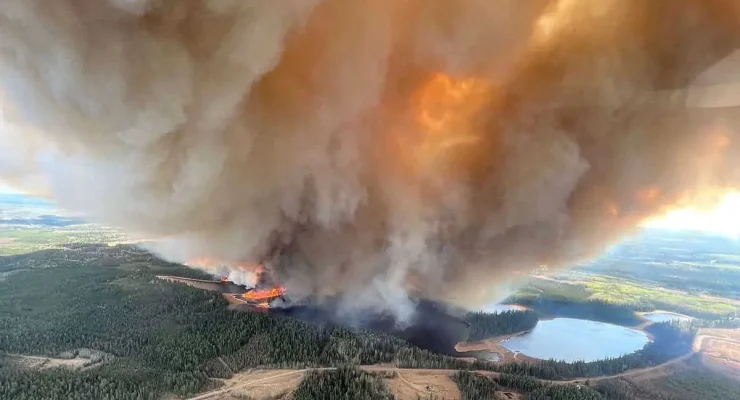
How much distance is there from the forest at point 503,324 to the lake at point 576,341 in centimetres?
21

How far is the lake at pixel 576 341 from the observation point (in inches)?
336

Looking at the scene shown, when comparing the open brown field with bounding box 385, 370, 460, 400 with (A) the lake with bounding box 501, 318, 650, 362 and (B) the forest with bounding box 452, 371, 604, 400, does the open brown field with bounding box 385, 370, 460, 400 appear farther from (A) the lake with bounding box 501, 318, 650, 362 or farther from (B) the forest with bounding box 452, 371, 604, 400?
(A) the lake with bounding box 501, 318, 650, 362

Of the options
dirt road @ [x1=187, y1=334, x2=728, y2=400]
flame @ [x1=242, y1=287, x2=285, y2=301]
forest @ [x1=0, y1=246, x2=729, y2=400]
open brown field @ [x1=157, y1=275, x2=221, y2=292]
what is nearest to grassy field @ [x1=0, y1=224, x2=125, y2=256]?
forest @ [x1=0, y1=246, x2=729, y2=400]

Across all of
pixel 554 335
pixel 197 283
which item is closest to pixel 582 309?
pixel 554 335

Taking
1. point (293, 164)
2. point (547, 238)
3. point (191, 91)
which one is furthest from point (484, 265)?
point (191, 91)

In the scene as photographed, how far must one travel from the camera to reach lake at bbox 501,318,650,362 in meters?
8.55

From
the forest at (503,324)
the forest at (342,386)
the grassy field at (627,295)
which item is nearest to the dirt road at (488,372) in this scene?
the forest at (342,386)

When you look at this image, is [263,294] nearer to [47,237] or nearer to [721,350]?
[47,237]

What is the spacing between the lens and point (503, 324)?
10273 mm

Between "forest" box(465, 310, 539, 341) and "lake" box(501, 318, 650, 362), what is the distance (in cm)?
21

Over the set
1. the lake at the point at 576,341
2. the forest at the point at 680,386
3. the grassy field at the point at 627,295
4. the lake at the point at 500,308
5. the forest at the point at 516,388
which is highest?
the grassy field at the point at 627,295

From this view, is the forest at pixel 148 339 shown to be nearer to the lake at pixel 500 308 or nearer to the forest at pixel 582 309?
the lake at pixel 500 308

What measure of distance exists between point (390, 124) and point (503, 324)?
17.1ft

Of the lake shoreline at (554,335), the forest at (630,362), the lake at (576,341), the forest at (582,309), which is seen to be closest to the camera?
the forest at (630,362)
